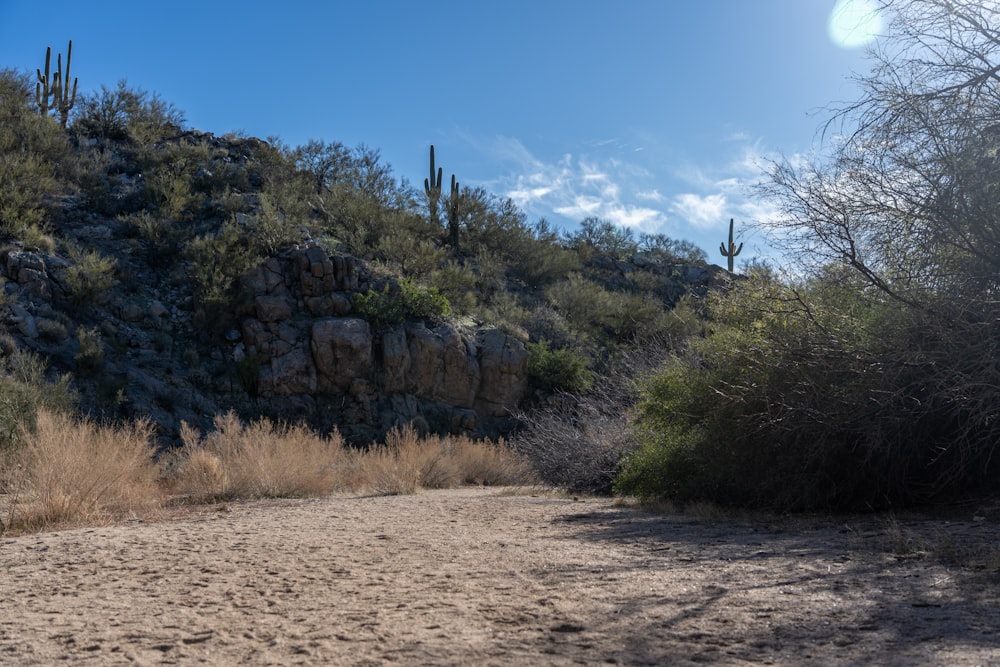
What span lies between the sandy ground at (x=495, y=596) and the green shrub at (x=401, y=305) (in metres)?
16.8

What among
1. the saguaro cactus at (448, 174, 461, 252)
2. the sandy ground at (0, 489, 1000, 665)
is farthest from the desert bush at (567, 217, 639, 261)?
the sandy ground at (0, 489, 1000, 665)

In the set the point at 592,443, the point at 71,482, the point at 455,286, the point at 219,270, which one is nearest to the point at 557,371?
the point at 455,286

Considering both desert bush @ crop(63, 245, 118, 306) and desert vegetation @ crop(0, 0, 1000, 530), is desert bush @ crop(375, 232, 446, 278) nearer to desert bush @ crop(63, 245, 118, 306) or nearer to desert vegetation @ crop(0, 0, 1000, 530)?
desert vegetation @ crop(0, 0, 1000, 530)

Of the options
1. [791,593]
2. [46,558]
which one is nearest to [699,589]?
[791,593]

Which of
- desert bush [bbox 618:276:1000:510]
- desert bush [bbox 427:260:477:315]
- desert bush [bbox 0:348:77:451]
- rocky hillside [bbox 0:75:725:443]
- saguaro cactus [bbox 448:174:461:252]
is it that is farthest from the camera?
saguaro cactus [bbox 448:174:461:252]

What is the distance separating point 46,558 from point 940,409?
8002mm

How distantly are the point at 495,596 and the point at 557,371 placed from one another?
71.9ft

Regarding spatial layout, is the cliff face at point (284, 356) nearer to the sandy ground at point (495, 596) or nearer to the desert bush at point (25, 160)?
the desert bush at point (25, 160)

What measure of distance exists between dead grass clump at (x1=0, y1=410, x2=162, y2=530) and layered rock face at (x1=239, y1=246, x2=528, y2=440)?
12.4 metres

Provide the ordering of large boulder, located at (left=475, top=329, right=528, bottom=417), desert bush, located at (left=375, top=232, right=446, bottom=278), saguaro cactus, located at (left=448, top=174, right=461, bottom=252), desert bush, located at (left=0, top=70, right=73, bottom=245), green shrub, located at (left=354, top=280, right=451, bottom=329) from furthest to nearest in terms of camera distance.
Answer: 1. saguaro cactus, located at (left=448, top=174, right=461, bottom=252)
2. desert bush, located at (left=375, top=232, right=446, bottom=278)
3. large boulder, located at (left=475, top=329, right=528, bottom=417)
4. green shrub, located at (left=354, top=280, right=451, bottom=329)
5. desert bush, located at (left=0, top=70, right=73, bottom=245)

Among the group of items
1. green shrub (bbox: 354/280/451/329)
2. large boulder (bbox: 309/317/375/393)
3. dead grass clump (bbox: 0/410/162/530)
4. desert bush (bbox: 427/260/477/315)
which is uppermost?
desert bush (bbox: 427/260/477/315)

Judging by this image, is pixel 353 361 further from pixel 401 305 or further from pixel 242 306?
pixel 242 306

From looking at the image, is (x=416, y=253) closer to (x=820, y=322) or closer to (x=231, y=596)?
(x=820, y=322)

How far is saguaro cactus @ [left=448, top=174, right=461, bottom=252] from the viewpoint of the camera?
35.7 metres
